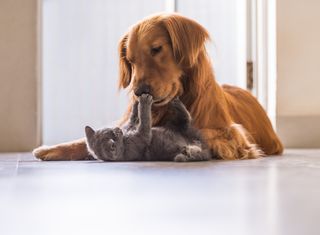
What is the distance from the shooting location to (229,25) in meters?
2.37

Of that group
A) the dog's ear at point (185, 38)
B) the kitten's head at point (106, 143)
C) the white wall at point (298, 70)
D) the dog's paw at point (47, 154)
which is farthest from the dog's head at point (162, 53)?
the white wall at point (298, 70)

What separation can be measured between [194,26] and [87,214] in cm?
101

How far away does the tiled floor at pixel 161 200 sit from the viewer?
1.87 ft

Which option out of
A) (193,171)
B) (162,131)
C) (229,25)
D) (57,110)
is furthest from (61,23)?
(193,171)

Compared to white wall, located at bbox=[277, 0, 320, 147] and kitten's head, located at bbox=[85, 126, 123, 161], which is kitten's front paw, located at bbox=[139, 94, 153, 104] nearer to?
kitten's head, located at bbox=[85, 126, 123, 161]

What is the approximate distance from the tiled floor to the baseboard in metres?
0.99

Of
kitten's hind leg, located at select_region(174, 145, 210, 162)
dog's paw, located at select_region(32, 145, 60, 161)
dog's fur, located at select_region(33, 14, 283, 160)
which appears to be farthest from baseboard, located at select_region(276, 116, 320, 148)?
dog's paw, located at select_region(32, 145, 60, 161)

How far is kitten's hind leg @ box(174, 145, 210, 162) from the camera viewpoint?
55.4 inches

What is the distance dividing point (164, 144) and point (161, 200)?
0.70 meters

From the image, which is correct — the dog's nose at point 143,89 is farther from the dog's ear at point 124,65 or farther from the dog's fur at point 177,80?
the dog's ear at point 124,65

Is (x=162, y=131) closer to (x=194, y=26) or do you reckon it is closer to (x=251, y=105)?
(x=194, y=26)

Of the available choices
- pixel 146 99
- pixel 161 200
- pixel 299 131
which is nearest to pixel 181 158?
pixel 146 99

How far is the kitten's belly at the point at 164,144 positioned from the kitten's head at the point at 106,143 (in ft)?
0.26

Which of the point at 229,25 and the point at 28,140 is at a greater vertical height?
the point at 229,25
